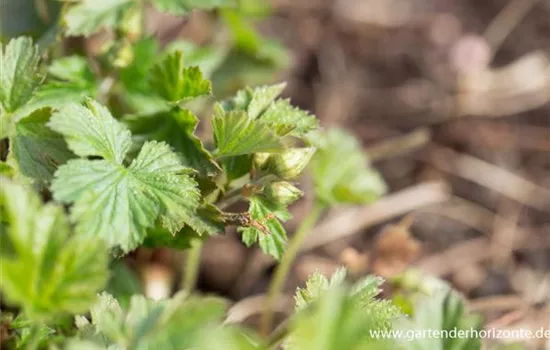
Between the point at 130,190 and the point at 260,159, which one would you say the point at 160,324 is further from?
the point at 260,159

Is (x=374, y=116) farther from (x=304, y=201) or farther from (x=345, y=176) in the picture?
(x=345, y=176)

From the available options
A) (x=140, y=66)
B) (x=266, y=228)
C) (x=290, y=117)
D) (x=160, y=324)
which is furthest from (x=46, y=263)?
(x=140, y=66)

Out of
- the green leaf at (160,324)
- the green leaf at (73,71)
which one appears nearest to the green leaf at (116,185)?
the green leaf at (160,324)

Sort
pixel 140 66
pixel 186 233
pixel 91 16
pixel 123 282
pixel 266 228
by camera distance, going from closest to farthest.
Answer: pixel 266 228 → pixel 186 233 → pixel 91 16 → pixel 140 66 → pixel 123 282

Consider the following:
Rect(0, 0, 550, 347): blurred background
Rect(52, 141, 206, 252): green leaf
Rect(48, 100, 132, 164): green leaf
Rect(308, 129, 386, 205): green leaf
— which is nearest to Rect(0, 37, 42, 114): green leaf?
Rect(48, 100, 132, 164): green leaf

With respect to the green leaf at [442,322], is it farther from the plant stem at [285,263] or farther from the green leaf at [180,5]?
the green leaf at [180,5]
